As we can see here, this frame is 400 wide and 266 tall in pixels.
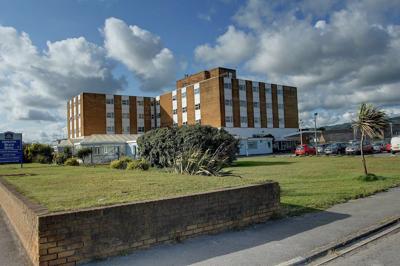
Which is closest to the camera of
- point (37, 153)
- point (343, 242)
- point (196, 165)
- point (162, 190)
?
point (343, 242)

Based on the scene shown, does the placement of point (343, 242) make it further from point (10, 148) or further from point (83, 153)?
point (83, 153)

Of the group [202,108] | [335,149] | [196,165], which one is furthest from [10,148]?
[202,108]

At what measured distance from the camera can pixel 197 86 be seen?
206ft

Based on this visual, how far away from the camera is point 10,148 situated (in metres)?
23.6

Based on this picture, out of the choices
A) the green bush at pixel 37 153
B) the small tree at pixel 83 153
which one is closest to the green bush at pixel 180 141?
the small tree at pixel 83 153

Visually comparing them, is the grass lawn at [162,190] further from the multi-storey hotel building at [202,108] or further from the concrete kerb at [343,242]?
the multi-storey hotel building at [202,108]

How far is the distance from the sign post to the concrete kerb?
2323 cm

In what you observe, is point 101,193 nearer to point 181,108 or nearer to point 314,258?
point 314,258

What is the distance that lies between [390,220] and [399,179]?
804 centimetres

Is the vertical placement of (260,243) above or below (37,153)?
below

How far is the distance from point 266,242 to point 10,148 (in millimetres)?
22876

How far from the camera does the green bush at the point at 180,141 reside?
2489cm

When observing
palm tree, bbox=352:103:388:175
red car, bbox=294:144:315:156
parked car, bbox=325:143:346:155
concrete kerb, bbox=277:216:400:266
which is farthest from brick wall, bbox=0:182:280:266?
parked car, bbox=325:143:346:155

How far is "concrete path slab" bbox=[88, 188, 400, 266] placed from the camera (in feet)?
17.0
